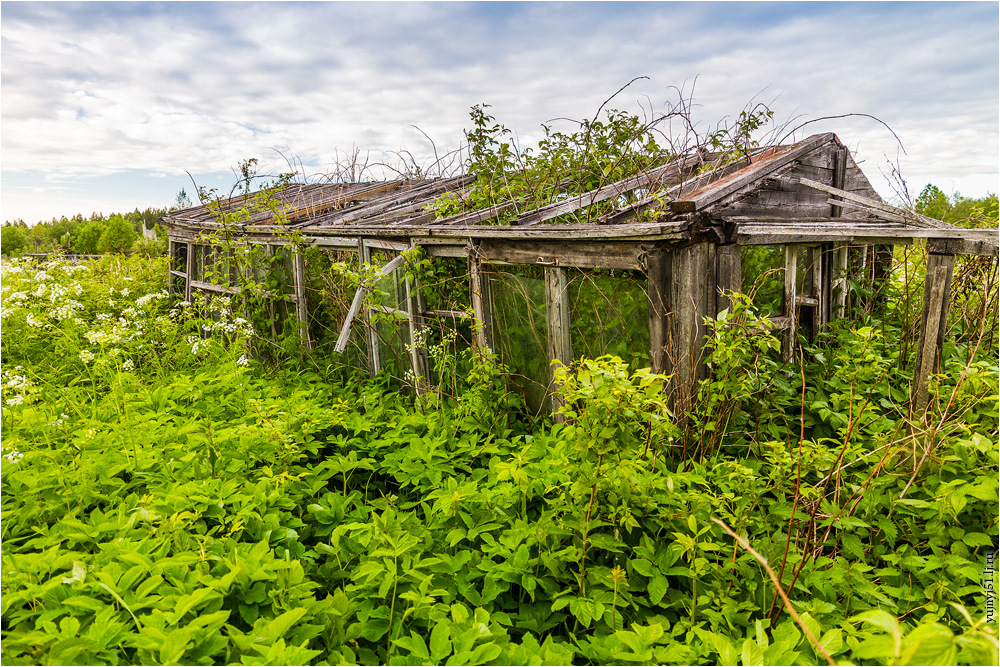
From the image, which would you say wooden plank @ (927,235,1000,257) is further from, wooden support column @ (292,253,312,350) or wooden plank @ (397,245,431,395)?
wooden support column @ (292,253,312,350)

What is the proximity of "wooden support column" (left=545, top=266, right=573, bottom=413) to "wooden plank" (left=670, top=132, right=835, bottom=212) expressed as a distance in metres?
1.15

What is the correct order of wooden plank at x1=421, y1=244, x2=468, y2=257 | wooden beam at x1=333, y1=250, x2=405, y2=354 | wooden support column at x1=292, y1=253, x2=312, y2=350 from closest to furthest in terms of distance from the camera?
wooden plank at x1=421, y1=244, x2=468, y2=257 → wooden beam at x1=333, y1=250, x2=405, y2=354 → wooden support column at x1=292, y1=253, x2=312, y2=350

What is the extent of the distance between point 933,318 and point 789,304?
4.48ft

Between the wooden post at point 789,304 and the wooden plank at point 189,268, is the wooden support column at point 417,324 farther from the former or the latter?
the wooden plank at point 189,268

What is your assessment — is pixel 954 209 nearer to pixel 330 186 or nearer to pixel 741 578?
pixel 741 578

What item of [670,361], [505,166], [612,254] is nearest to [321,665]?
[670,361]

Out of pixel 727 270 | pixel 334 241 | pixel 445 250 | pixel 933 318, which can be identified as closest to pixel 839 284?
pixel 933 318

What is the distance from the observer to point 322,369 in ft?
22.7

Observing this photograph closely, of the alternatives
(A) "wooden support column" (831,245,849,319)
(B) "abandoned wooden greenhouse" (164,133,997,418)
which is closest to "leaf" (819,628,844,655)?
(B) "abandoned wooden greenhouse" (164,133,997,418)

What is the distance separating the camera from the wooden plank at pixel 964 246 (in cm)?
327

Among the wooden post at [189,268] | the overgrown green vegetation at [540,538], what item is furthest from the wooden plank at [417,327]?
the wooden post at [189,268]

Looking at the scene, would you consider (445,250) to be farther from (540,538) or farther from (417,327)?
(540,538)

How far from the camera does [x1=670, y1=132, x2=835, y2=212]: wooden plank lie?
4045 millimetres

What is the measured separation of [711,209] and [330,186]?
7.84 meters
